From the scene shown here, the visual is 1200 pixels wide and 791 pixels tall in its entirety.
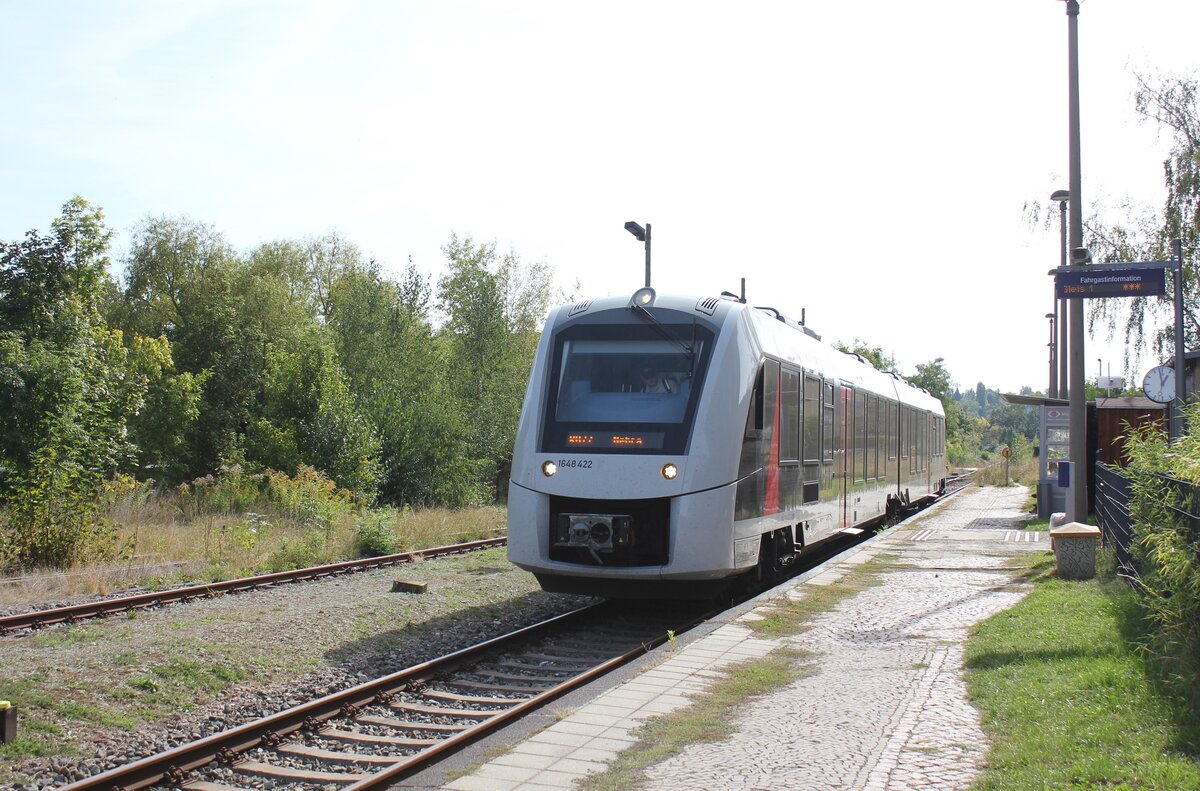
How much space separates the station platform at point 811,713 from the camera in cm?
572

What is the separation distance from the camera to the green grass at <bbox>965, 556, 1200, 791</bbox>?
206 inches

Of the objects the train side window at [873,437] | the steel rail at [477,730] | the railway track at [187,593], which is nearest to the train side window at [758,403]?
the steel rail at [477,730]

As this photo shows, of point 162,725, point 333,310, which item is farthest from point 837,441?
point 333,310

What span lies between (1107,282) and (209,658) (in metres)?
11.6

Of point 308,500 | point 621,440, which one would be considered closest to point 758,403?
point 621,440

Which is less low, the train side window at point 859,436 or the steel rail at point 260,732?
the train side window at point 859,436

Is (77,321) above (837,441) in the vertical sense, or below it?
above

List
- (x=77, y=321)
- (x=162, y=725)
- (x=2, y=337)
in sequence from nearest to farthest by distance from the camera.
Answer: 1. (x=162, y=725)
2. (x=2, y=337)
3. (x=77, y=321)

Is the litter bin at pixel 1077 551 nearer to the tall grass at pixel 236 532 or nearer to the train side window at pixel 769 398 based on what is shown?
the train side window at pixel 769 398

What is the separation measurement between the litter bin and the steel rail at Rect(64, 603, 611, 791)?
7.84 metres

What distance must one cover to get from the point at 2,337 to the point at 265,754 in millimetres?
12999

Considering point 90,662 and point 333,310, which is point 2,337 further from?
point 333,310

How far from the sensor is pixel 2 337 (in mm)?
16938

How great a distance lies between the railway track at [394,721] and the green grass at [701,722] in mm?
1127
